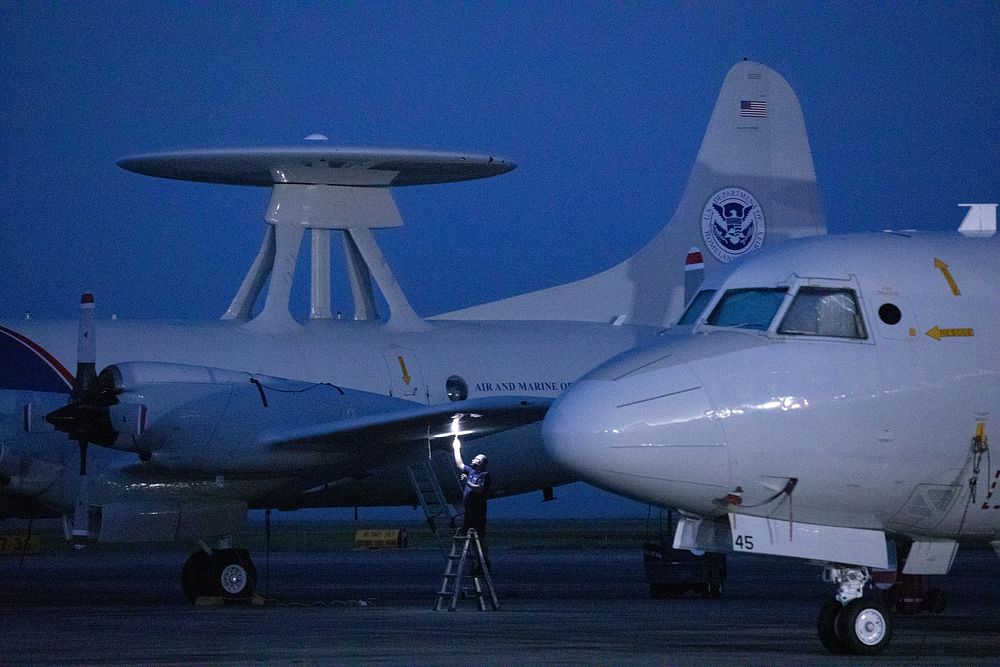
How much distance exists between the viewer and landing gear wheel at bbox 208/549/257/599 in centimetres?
1788

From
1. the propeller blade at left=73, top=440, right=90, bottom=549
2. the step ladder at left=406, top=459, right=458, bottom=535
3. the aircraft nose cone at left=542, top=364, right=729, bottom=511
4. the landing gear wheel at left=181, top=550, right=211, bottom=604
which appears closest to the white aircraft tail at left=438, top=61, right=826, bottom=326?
the step ladder at left=406, top=459, right=458, bottom=535

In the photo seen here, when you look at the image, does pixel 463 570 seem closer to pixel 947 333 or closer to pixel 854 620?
pixel 854 620

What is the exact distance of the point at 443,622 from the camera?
14242 mm

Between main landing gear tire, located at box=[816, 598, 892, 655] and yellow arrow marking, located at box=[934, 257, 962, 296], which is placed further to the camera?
yellow arrow marking, located at box=[934, 257, 962, 296]

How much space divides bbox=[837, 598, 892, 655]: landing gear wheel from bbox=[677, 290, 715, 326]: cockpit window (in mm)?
2481

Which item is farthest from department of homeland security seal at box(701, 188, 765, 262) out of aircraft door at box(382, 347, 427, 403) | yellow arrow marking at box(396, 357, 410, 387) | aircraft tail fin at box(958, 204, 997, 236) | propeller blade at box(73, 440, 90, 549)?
aircraft tail fin at box(958, 204, 997, 236)

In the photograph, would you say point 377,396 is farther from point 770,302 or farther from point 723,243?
point 770,302

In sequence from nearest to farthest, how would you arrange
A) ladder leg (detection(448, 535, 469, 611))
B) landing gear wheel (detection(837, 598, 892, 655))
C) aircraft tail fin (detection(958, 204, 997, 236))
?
landing gear wheel (detection(837, 598, 892, 655)) → aircraft tail fin (detection(958, 204, 997, 236)) → ladder leg (detection(448, 535, 469, 611))

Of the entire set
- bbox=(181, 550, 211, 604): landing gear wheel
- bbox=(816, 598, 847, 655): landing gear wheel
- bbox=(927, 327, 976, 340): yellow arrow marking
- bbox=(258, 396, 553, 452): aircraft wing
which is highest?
bbox=(927, 327, 976, 340): yellow arrow marking

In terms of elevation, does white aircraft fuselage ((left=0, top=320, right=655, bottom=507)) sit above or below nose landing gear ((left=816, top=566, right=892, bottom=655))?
above

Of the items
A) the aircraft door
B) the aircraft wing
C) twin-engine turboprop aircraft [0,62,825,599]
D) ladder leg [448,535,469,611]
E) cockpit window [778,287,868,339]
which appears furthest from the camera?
the aircraft door

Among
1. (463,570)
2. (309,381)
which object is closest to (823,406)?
(463,570)

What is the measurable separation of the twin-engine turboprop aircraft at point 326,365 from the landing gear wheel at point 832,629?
581cm

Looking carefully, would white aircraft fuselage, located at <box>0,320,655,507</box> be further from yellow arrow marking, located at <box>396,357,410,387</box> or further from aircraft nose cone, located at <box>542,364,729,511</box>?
aircraft nose cone, located at <box>542,364,729,511</box>
